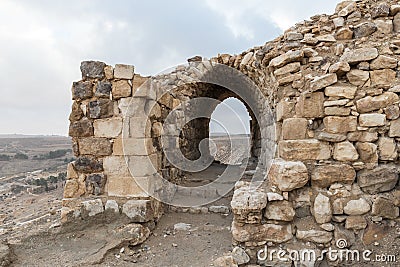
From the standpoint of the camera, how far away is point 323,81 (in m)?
2.47

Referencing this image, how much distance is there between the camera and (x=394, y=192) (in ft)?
7.79

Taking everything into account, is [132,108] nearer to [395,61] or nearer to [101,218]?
[101,218]

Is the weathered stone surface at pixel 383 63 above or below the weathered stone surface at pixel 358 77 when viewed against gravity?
above

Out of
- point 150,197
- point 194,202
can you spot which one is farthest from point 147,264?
point 194,202

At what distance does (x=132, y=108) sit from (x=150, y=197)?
1.05 meters

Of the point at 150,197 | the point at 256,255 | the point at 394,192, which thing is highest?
the point at 394,192

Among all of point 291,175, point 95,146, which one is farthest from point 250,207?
point 95,146

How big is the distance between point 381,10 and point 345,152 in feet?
4.68

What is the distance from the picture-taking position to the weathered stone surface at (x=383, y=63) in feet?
7.87

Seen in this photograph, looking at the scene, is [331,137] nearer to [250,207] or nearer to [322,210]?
[322,210]

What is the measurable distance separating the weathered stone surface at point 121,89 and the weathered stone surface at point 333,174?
2.14 meters

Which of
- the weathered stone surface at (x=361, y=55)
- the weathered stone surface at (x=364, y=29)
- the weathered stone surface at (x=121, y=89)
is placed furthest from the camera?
the weathered stone surface at (x=121, y=89)

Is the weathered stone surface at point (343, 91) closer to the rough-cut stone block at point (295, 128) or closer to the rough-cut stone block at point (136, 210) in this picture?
the rough-cut stone block at point (295, 128)

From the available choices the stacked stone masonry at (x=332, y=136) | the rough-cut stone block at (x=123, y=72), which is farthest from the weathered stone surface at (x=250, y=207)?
the rough-cut stone block at (x=123, y=72)
